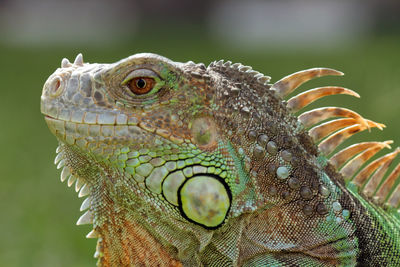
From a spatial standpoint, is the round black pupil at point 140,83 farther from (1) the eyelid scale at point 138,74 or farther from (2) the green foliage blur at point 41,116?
(2) the green foliage blur at point 41,116

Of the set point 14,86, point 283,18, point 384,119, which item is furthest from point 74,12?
point 384,119

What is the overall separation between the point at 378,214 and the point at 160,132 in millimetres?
971

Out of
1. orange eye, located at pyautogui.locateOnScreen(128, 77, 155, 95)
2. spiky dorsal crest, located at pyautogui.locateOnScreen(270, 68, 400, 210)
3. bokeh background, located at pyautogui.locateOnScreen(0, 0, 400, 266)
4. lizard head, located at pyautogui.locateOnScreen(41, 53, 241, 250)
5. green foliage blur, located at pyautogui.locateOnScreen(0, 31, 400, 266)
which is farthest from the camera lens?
bokeh background, located at pyautogui.locateOnScreen(0, 0, 400, 266)

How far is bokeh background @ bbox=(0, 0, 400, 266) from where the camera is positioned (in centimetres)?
569

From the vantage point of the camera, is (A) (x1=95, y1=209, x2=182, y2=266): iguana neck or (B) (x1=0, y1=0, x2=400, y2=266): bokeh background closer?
(A) (x1=95, y1=209, x2=182, y2=266): iguana neck

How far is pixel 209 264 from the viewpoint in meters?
2.52

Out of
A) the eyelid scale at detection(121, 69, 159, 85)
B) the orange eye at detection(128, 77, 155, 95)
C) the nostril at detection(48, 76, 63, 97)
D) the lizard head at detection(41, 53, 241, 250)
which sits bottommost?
the lizard head at detection(41, 53, 241, 250)

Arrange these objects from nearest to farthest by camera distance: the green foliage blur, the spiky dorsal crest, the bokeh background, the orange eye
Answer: the orange eye → the spiky dorsal crest → the green foliage blur → the bokeh background

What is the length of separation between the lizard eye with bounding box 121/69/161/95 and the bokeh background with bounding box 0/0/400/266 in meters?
2.46

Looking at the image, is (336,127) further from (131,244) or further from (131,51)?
(131,51)

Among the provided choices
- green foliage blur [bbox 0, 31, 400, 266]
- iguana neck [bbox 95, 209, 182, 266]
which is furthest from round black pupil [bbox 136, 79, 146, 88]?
green foliage blur [bbox 0, 31, 400, 266]

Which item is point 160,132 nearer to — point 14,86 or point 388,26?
point 14,86

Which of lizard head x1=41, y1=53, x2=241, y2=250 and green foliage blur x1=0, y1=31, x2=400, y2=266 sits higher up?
green foliage blur x1=0, y1=31, x2=400, y2=266

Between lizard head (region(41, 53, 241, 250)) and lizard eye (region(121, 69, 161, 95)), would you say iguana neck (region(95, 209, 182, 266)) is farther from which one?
lizard eye (region(121, 69, 161, 95))
